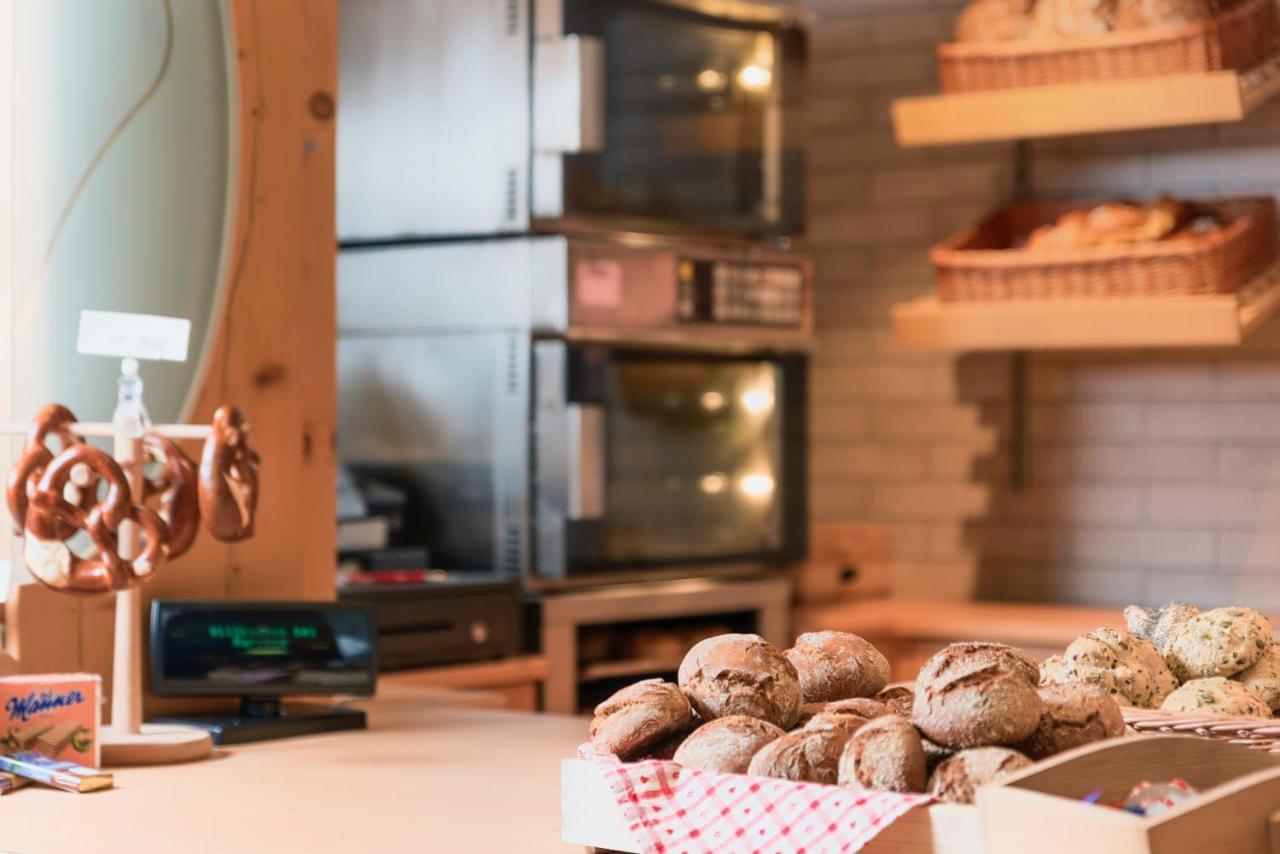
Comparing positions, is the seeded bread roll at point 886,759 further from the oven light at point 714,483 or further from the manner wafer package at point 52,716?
the oven light at point 714,483

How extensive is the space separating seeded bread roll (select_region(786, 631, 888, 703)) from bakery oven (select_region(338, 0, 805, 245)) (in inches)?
72.4

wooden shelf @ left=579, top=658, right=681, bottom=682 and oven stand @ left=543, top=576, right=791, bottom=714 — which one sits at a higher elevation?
oven stand @ left=543, top=576, right=791, bottom=714

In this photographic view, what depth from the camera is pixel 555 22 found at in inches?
126

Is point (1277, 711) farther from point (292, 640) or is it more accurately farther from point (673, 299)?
point (673, 299)

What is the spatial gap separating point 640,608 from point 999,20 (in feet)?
4.59

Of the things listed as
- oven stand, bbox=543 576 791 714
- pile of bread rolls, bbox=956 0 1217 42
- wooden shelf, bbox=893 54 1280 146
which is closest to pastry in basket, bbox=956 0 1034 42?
pile of bread rolls, bbox=956 0 1217 42

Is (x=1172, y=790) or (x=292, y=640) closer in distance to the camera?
(x=1172, y=790)

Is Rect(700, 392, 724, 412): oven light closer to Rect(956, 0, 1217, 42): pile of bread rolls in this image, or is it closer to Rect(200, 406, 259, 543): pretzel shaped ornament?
Rect(956, 0, 1217, 42): pile of bread rolls

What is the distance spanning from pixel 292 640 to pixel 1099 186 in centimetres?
244

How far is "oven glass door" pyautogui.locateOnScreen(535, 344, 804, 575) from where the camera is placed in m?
3.23

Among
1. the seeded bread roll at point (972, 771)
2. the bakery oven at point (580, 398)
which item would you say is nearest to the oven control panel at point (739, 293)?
the bakery oven at point (580, 398)

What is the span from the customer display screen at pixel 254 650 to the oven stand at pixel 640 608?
111 cm

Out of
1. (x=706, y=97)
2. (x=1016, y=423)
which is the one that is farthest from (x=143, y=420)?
(x=1016, y=423)

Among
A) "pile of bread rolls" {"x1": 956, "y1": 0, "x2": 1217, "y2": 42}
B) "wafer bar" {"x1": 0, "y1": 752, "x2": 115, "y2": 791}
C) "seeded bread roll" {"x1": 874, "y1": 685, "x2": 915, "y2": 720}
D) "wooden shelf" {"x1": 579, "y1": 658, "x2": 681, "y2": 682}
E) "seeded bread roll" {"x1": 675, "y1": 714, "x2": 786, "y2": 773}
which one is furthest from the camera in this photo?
"pile of bread rolls" {"x1": 956, "y1": 0, "x2": 1217, "y2": 42}
